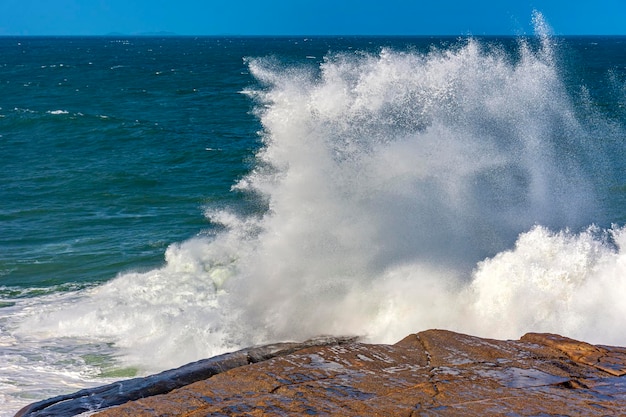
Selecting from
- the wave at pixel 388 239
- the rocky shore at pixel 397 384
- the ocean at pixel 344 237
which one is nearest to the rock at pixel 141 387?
the rocky shore at pixel 397 384

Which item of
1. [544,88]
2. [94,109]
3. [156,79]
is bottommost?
[544,88]

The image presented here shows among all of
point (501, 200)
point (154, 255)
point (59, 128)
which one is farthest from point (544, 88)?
point (59, 128)

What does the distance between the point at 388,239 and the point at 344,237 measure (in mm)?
689

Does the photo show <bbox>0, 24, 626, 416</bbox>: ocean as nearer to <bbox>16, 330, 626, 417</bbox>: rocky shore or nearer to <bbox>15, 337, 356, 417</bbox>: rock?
<bbox>15, 337, 356, 417</bbox>: rock

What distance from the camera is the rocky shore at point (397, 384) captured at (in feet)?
18.9

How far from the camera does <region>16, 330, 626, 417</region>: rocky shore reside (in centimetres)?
577

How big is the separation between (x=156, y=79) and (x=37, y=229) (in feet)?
125

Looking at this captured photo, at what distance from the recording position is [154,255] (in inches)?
645

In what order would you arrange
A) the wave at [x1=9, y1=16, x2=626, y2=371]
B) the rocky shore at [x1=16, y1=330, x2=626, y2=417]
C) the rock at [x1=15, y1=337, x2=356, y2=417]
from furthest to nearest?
the wave at [x1=9, y1=16, x2=626, y2=371] → the rock at [x1=15, y1=337, x2=356, y2=417] → the rocky shore at [x1=16, y1=330, x2=626, y2=417]

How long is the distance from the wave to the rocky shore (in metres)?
2.33

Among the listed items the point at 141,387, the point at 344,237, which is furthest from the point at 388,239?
the point at 141,387

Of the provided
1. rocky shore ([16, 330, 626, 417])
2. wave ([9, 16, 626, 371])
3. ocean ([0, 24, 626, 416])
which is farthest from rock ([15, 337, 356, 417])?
wave ([9, 16, 626, 371])

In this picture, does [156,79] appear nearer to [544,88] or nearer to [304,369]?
[544,88]

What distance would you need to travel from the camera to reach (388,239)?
460 inches
